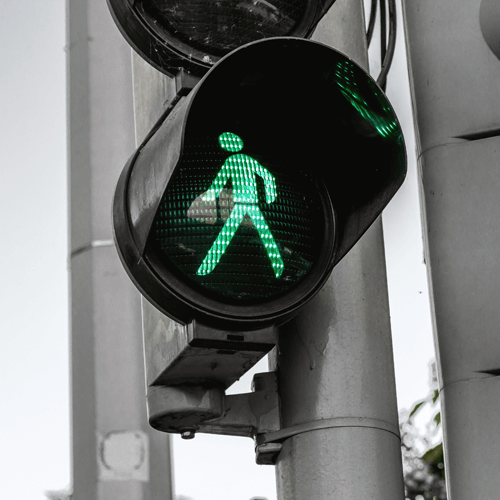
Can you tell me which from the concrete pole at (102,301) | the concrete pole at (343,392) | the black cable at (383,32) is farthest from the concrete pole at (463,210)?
the concrete pole at (102,301)

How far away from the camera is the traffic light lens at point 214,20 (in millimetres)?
2219

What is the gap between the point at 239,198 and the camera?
2086mm

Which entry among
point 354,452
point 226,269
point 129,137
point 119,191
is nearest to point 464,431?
point 354,452

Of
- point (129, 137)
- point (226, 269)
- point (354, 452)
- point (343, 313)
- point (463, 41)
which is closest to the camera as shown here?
point (226, 269)

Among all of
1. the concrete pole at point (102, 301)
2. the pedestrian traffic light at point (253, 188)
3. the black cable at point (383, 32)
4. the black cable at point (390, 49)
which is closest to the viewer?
the pedestrian traffic light at point (253, 188)

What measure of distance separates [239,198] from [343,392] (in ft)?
1.55

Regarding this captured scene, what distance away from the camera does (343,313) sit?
2.38m

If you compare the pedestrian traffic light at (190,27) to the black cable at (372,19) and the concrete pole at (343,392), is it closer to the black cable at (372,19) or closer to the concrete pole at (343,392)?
the concrete pole at (343,392)

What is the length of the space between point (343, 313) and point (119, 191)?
21.3 inches

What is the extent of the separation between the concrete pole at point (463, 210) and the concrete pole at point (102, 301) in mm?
732

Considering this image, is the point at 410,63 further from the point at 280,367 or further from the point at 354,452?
the point at 354,452

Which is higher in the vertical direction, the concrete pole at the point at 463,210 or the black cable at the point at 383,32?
the black cable at the point at 383,32

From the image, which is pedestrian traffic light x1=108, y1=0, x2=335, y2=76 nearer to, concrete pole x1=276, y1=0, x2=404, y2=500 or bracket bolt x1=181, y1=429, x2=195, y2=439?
concrete pole x1=276, y1=0, x2=404, y2=500

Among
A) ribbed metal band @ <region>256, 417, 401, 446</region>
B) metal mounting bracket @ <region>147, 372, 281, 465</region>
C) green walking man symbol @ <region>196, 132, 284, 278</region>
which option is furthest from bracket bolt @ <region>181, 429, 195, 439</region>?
green walking man symbol @ <region>196, 132, 284, 278</region>
